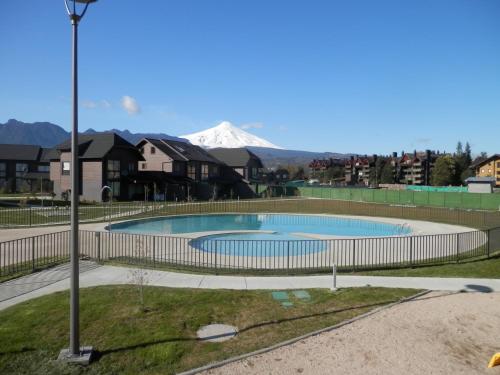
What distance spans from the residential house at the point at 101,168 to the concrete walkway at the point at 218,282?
35.1 metres

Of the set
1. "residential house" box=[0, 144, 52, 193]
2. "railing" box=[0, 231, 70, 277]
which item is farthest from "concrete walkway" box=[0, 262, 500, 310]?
"residential house" box=[0, 144, 52, 193]

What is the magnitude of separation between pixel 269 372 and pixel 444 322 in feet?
14.8

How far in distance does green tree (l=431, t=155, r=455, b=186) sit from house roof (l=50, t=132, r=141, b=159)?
2930 inches

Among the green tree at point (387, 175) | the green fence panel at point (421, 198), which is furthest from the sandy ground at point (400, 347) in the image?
the green tree at point (387, 175)

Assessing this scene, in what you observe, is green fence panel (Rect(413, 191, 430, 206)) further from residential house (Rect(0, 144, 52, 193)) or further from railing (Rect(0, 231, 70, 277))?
residential house (Rect(0, 144, 52, 193))

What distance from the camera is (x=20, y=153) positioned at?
7456cm

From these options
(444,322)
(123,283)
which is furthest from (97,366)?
(444,322)

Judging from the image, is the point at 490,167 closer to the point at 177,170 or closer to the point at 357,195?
the point at 357,195

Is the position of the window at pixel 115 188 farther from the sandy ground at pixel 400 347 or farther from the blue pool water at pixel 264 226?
the sandy ground at pixel 400 347

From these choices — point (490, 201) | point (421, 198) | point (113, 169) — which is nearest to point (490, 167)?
point (421, 198)

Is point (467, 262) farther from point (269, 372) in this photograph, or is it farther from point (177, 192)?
point (177, 192)

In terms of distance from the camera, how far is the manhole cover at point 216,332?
7.91m

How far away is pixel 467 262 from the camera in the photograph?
15609 millimetres

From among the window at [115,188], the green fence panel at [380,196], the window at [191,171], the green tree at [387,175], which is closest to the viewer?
the window at [115,188]
